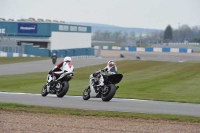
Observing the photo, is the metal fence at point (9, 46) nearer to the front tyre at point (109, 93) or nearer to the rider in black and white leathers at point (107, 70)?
the rider in black and white leathers at point (107, 70)

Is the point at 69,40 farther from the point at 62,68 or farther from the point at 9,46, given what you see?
the point at 62,68

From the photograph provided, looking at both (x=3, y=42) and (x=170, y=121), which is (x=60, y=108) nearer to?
(x=170, y=121)

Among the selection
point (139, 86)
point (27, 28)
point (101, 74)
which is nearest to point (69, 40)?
point (27, 28)

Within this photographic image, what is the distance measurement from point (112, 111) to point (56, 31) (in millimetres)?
71101

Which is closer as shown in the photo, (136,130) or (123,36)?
(136,130)

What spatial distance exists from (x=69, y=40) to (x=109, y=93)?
7301 cm

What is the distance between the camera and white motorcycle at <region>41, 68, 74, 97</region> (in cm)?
2162

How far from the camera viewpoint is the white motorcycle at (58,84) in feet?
70.9

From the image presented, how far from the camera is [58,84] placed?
2198 centimetres

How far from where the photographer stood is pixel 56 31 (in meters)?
87.1

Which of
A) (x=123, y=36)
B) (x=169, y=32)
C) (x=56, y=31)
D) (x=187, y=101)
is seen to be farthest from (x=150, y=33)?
(x=187, y=101)

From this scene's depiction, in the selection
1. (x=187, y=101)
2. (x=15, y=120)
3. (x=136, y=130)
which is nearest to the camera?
(x=136, y=130)

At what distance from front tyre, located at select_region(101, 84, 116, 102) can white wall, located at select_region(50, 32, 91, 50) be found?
2560 inches

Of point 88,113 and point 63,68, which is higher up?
point 63,68
